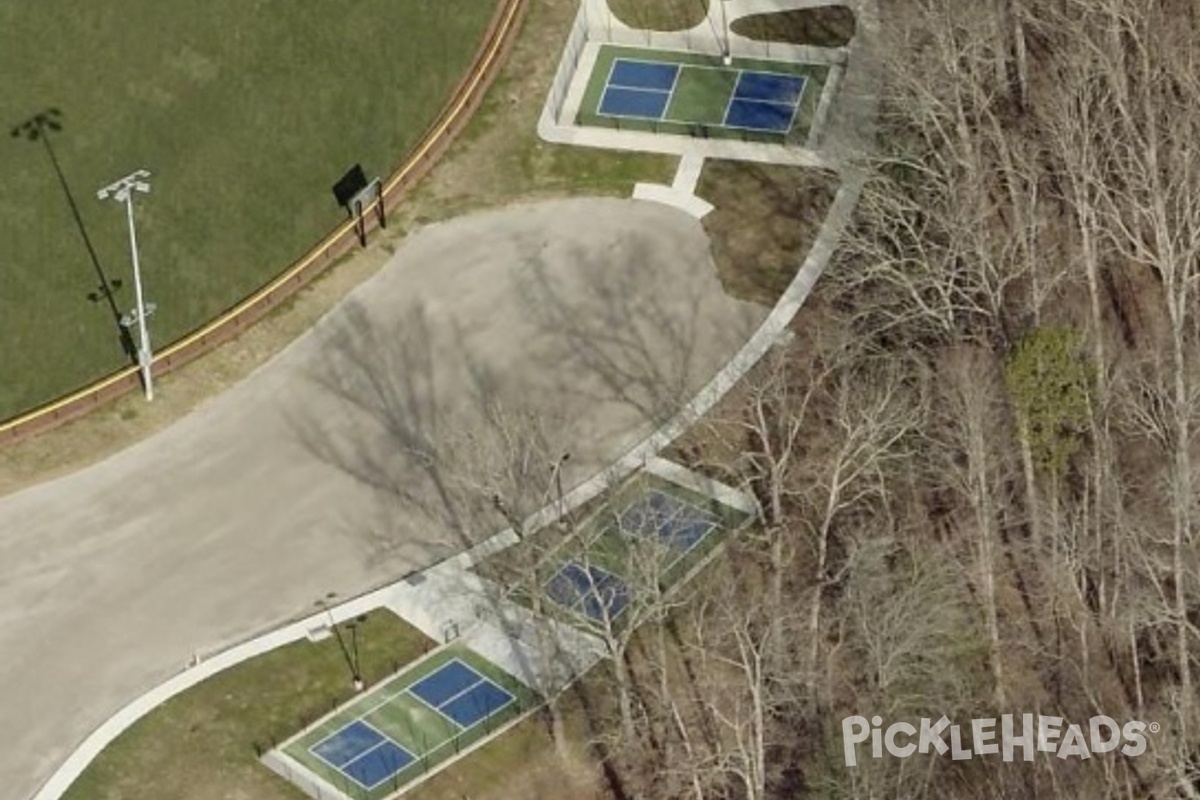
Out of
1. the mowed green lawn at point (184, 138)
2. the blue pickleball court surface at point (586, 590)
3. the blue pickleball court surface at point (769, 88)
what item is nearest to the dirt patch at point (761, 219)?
the blue pickleball court surface at point (769, 88)

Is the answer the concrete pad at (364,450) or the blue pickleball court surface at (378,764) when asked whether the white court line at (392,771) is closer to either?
the blue pickleball court surface at (378,764)

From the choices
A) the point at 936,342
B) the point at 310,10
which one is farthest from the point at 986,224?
the point at 310,10

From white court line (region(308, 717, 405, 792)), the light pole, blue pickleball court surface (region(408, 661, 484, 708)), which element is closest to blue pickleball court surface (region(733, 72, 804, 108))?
the light pole

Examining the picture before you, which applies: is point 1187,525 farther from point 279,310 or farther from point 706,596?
point 279,310

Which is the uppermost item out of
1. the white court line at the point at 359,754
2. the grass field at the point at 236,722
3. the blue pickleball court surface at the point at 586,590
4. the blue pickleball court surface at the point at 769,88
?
the blue pickleball court surface at the point at 769,88

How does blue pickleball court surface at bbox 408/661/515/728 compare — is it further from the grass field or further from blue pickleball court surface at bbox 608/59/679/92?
blue pickleball court surface at bbox 608/59/679/92
